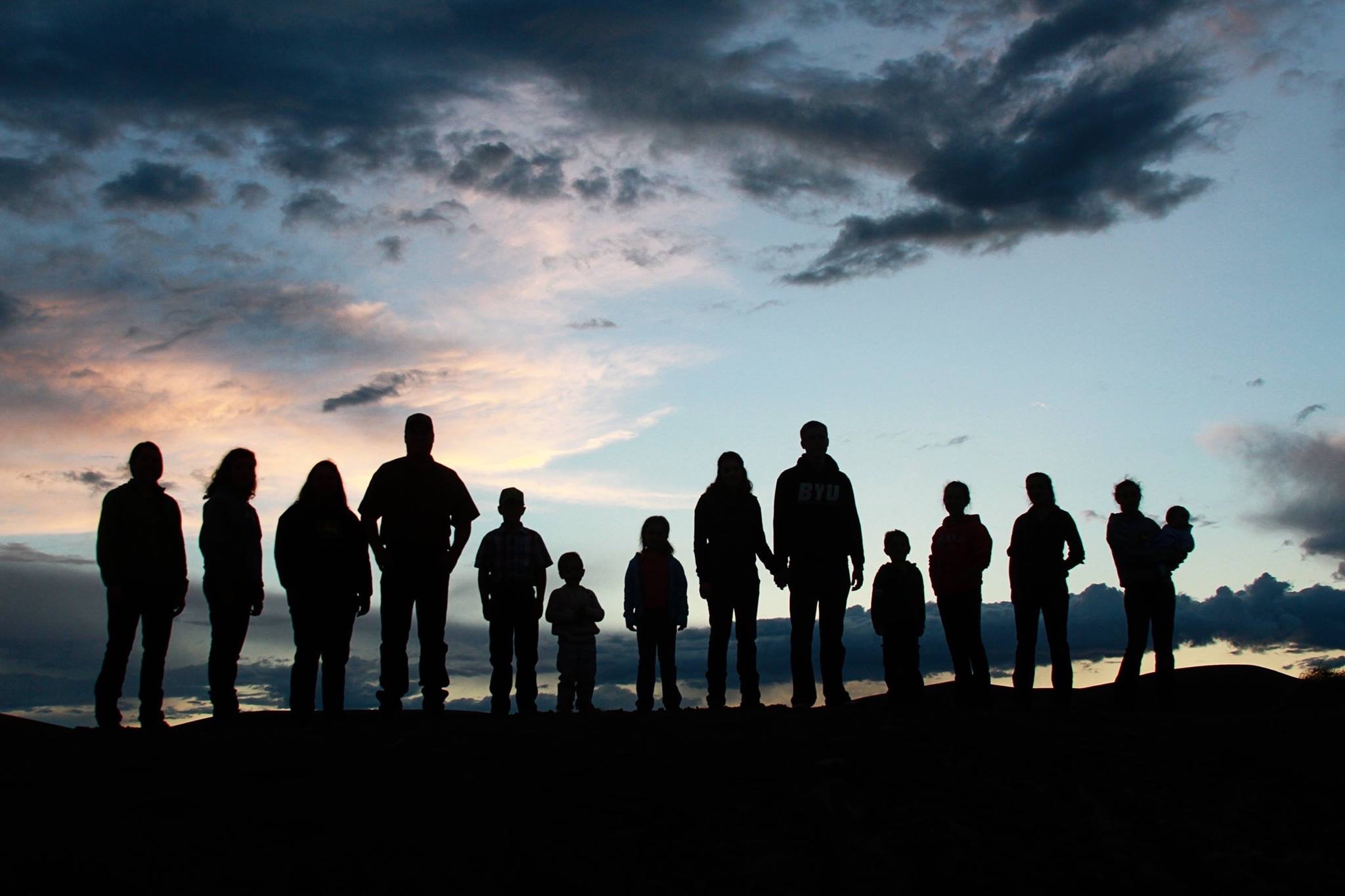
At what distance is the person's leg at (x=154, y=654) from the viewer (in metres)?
8.43

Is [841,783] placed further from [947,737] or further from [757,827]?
[947,737]

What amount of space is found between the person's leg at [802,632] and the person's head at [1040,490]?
2.35m

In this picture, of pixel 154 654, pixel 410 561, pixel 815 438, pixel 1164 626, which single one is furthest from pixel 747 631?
pixel 154 654

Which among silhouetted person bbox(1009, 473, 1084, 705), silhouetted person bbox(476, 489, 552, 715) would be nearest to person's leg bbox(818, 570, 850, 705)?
→ silhouetted person bbox(1009, 473, 1084, 705)

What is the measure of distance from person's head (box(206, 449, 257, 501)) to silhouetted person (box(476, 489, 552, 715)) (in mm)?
2316

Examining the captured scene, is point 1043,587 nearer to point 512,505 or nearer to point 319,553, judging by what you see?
point 512,505

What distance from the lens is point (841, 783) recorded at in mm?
5719

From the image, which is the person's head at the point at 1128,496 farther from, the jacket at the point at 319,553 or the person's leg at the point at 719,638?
the jacket at the point at 319,553

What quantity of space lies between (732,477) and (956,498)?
2.01 metres

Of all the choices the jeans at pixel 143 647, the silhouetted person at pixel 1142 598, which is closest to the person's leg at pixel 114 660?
the jeans at pixel 143 647

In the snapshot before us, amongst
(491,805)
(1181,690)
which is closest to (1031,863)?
(491,805)

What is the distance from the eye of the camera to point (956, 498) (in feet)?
32.5

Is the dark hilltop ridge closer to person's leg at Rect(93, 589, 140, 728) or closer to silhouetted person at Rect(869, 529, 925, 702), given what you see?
person's leg at Rect(93, 589, 140, 728)

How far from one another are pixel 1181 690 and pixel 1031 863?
13879 mm
